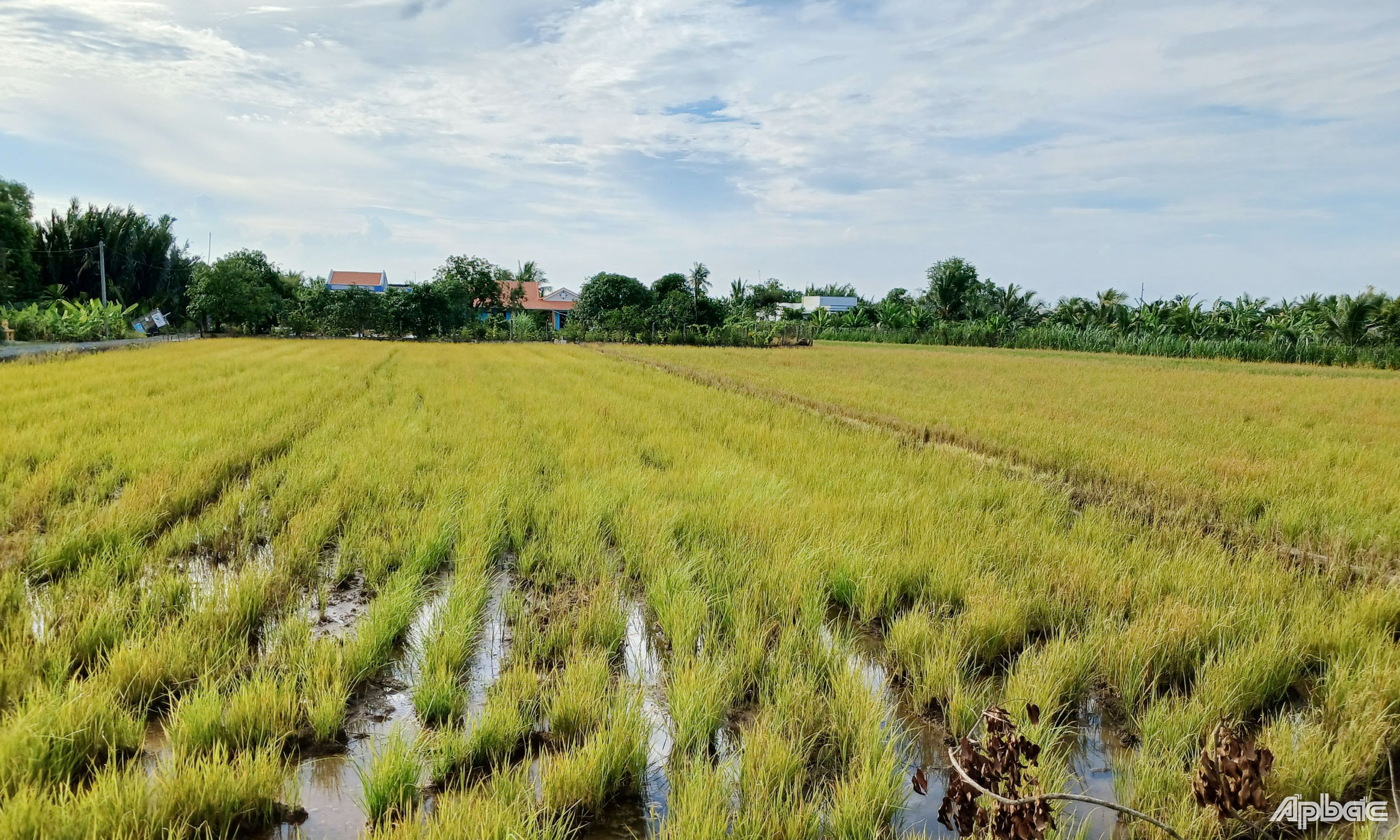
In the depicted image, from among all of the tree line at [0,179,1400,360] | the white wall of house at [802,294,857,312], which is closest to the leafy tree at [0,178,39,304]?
the tree line at [0,179,1400,360]

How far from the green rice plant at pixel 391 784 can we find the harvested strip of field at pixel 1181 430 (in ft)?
13.8

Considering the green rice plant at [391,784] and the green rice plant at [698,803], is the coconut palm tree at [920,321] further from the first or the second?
the green rice plant at [391,784]

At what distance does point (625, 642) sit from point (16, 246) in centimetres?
3705

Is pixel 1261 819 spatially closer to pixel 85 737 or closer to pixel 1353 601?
pixel 1353 601

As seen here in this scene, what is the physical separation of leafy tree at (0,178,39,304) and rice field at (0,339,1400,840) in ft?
98.8

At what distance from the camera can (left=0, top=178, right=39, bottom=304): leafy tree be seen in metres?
26.0

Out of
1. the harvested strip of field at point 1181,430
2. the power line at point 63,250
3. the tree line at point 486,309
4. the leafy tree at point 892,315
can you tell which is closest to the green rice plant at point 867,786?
the harvested strip of field at point 1181,430

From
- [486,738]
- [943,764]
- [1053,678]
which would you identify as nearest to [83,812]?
[486,738]

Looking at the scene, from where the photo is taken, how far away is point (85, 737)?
1710 mm

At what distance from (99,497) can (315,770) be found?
3.06 meters

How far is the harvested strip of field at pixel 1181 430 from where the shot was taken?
4.27m

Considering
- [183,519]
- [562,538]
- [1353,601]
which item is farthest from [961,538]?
[183,519]

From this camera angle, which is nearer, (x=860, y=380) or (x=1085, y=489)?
(x=1085, y=489)

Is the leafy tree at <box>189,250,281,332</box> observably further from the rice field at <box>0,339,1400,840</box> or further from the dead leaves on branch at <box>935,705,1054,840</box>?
the dead leaves on branch at <box>935,705,1054,840</box>
